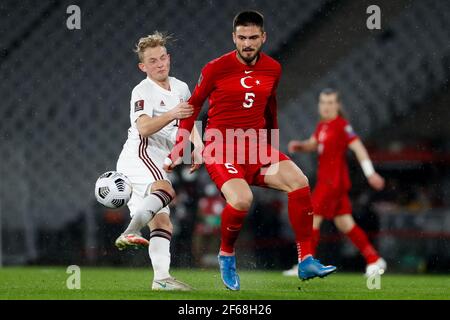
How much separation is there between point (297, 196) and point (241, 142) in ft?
1.49

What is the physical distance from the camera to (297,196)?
17.7ft

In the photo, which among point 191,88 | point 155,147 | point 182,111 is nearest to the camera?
point 182,111

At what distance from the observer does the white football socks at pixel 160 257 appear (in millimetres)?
5414

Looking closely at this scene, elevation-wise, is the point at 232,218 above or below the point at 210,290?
above

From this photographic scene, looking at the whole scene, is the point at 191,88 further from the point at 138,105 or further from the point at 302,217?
the point at 302,217

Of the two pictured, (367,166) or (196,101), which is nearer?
(196,101)

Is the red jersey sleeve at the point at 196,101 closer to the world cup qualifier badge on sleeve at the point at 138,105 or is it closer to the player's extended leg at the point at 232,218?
the world cup qualifier badge on sleeve at the point at 138,105

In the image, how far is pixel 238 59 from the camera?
5.37 m

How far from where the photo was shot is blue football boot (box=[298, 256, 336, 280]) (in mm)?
5170

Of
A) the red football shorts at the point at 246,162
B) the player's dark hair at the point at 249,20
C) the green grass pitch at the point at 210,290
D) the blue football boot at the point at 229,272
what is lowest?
the green grass pitch at the point at 210,290

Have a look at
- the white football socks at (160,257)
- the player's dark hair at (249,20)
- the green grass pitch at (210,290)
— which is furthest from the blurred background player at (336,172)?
the player's dark hair at (249,20)

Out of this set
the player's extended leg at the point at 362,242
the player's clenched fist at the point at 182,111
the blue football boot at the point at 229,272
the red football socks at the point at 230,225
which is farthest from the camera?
the player's extended leg at the point at 362,242

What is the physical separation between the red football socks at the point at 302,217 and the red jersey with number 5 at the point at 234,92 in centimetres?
46

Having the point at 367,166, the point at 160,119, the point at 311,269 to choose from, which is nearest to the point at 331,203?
the point at 367,166
